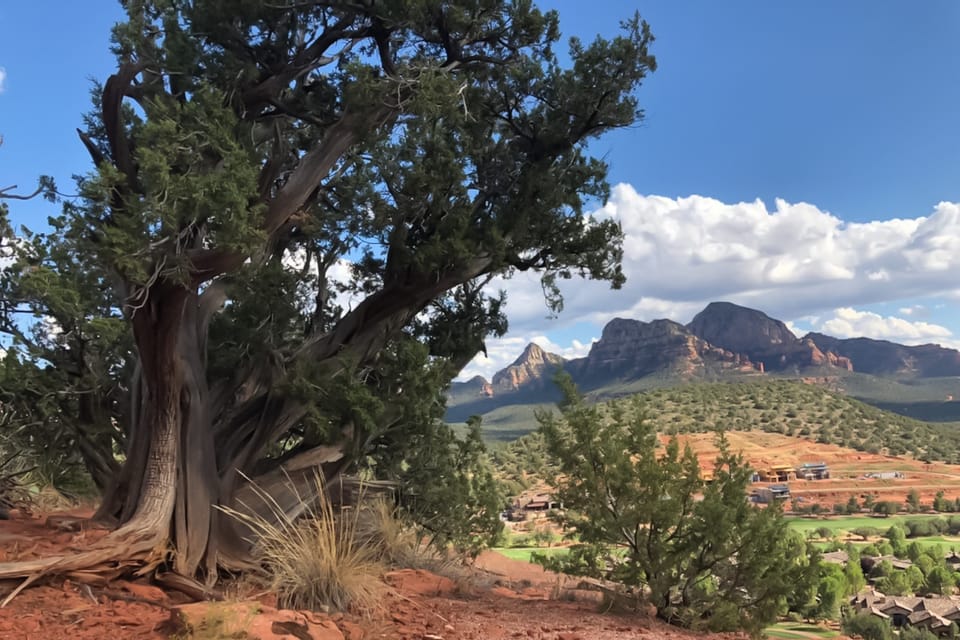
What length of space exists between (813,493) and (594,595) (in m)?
58.7

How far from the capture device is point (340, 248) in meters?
10.3

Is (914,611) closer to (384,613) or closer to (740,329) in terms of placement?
(384,613)

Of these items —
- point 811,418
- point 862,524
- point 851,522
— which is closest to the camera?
point 862,524

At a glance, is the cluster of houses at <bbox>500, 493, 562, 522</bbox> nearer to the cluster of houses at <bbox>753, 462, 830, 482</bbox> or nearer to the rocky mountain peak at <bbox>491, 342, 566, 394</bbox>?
the cluster of houses at <bbox>753, 462, 830, 482</bbox>

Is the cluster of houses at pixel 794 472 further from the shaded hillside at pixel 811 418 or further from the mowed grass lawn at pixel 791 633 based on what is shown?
the mowed grass lawn at pixel 791 633

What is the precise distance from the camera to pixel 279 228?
27.4ft

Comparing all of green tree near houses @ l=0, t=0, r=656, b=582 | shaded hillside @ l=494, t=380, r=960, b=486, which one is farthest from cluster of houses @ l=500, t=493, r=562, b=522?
green tree near houses @ l=0, t=0, r=656, b=582

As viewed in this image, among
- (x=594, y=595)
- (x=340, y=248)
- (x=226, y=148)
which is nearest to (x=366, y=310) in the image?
(x=340, y=248)

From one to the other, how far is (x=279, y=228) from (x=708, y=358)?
14639cm

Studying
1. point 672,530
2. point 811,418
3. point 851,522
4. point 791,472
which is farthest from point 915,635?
point 811,418

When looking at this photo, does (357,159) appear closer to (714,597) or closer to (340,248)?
(340,248)

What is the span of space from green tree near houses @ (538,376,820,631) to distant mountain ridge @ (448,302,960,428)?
102044mm

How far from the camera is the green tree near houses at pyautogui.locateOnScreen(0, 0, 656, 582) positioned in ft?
19.6

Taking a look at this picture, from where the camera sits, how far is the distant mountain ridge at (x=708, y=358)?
130m
